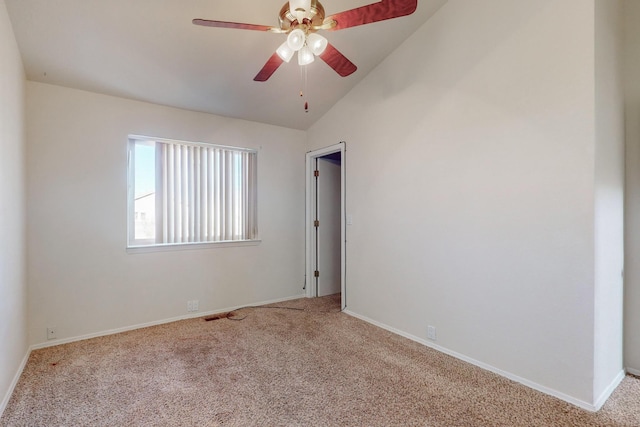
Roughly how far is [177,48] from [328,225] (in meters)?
2.94

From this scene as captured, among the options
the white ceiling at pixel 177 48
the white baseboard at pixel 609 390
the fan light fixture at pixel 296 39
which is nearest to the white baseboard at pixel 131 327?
the white ceiling at pixel 177 48

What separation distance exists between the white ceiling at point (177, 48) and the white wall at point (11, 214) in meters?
0.26

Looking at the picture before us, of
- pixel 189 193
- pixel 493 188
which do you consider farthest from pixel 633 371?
pixel 189 193

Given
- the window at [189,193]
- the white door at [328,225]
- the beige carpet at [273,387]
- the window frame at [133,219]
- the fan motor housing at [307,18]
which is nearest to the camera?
the fan motor housing at [307,18]

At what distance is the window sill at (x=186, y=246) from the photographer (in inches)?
130

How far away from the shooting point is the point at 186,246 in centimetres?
362

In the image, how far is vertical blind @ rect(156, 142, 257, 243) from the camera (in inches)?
140

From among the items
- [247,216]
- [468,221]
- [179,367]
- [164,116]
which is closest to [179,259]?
[247,216]

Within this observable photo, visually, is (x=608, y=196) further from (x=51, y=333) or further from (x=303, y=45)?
(x=51, y=333)

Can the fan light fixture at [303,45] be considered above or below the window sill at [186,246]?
above

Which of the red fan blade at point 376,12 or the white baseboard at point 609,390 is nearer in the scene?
the red fan blade at point 376,12

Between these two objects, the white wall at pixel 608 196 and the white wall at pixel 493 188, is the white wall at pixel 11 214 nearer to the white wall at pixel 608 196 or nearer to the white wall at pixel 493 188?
the white wall at pixel 493 188

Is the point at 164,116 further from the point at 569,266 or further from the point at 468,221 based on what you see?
the point at 569,266

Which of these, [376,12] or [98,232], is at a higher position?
[376,12]
